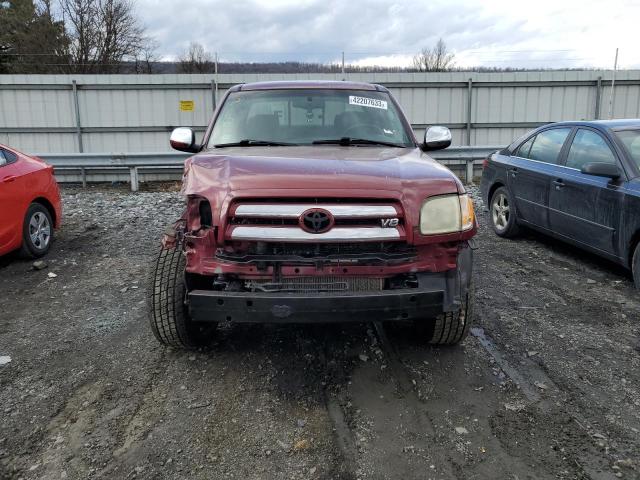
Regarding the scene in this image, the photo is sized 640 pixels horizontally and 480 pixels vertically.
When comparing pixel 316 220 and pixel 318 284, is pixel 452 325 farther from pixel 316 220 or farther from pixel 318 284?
pixel 316 220

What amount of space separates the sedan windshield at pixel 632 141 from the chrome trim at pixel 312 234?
3.55 m

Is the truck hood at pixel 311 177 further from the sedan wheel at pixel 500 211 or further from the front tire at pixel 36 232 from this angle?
the sedan wheel at pixel 500 211

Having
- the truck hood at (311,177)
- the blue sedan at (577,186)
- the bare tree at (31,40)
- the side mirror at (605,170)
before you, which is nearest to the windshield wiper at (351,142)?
the truck hood at (311,177)

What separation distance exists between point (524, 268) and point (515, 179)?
1.59m

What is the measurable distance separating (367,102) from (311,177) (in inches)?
71.1

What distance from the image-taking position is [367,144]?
4.25 meters

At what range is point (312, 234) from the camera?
3.00m

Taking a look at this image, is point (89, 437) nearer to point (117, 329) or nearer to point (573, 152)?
point (117, 329)

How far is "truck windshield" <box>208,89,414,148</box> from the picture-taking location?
14.0ft

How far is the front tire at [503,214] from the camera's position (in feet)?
23.5

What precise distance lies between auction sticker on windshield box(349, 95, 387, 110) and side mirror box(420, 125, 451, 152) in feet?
1.49

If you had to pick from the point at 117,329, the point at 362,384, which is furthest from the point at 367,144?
the point at 117,329

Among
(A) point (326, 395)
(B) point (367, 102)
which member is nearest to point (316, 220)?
(A) point (326, 395)

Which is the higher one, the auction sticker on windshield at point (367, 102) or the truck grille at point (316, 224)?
the auction sticker on windshield at point (367, 102)
